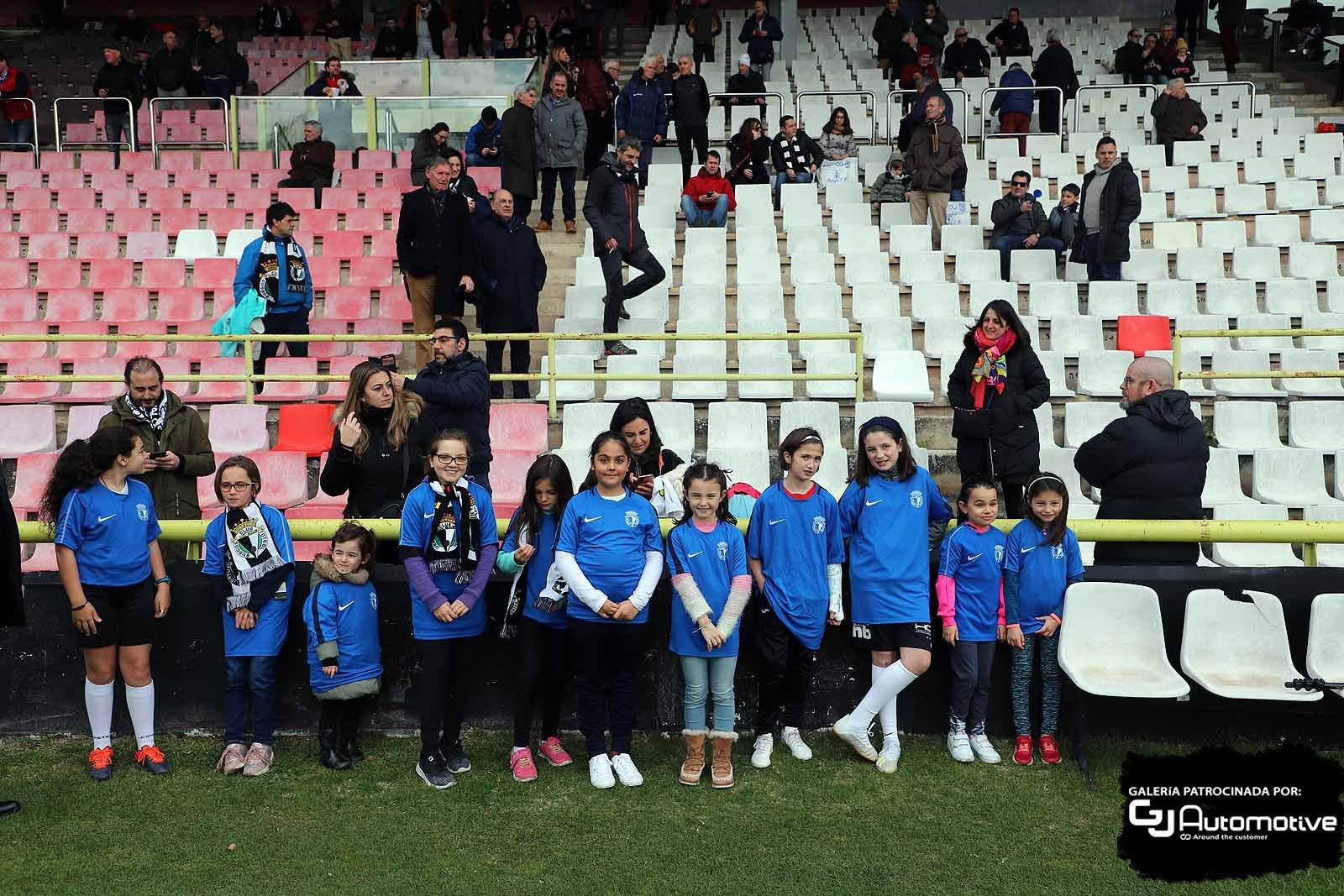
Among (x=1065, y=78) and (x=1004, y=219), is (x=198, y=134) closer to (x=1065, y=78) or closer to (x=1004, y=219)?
(x=1004, y=219)

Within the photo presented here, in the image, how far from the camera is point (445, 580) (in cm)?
543

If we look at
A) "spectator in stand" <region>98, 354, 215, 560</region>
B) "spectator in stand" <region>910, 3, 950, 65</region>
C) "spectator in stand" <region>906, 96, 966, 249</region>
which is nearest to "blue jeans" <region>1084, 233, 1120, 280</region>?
"spectator in stand" <region>906, 96, 966, 249</region>

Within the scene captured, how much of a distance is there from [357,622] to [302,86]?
11725 mm

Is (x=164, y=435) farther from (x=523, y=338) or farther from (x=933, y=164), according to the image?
(x=933, y=164)

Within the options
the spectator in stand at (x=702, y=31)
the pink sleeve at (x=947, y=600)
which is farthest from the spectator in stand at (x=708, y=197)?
the pink sleeve at (x=947, y=600)

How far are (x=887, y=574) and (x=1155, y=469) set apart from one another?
4.74 ft

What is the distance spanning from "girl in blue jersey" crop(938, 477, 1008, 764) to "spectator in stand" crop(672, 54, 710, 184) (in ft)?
29.9

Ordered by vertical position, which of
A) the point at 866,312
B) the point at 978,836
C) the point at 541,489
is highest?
the point at 866,312

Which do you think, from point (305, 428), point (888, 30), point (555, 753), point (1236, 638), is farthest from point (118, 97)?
point (1236, 638)

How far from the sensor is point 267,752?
5461 millimetres

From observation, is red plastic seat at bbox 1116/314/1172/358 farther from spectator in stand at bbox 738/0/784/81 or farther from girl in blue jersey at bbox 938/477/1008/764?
spectator in stand at bbox 738/0/784/81

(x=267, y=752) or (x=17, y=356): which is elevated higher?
(x=17, y=356)

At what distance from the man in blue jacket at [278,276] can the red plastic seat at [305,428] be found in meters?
1.17

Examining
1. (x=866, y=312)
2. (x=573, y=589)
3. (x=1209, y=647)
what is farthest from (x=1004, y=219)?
(x=573, y=589)
